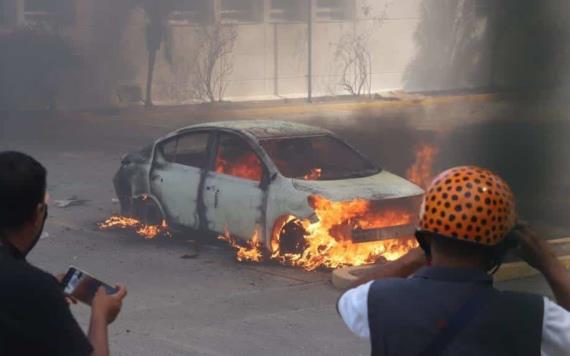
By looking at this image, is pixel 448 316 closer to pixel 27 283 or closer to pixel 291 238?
pixel 27 283

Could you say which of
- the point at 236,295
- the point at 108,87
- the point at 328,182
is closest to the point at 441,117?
the point at 108,87

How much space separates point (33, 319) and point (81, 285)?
0.30m

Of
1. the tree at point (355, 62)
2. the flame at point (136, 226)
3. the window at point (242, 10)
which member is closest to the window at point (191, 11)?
the window at point (242, 10)

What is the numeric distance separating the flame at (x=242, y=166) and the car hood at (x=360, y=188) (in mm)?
589

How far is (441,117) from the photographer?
79.7 ft

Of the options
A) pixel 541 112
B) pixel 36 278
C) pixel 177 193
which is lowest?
pixel 541 112

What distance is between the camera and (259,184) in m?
10.2

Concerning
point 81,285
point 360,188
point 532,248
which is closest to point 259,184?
point 360,188

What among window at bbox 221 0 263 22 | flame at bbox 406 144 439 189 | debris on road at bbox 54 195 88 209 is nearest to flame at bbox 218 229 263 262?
debris on road at bbox 54 195 88 209

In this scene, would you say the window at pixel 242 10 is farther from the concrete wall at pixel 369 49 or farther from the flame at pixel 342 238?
the flame at pixel 342 238

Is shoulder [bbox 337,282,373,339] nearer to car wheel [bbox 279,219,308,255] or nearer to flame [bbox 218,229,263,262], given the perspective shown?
car wheel [bbox 279,219,308,255]

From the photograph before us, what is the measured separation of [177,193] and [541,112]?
16.1m

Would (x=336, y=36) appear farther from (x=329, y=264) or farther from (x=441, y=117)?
(x=329, y=264)

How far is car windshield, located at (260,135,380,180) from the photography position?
1038 centimetres
